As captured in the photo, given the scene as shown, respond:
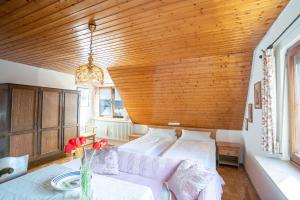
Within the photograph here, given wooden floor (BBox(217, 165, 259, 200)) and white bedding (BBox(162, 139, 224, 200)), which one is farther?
wooden floor (BBox(217, 165, 259, 200))

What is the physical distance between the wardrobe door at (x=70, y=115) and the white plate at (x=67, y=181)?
276cm

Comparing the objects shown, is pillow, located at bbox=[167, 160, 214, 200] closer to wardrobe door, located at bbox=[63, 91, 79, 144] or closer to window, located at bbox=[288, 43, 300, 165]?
window, located at bbox=[288, 43, 300, 165]

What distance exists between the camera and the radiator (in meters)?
4.88

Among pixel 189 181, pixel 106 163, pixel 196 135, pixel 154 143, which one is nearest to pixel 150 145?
pixel 154 143

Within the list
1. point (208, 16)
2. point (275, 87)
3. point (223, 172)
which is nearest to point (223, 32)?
point (208, 16)

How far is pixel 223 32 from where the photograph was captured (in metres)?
1.95

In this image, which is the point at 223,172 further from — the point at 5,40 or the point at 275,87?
the point at 5,40

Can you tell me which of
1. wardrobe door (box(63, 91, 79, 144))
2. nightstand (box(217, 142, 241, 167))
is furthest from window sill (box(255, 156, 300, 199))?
wardrobe door (box(63, 91, 79, 144))

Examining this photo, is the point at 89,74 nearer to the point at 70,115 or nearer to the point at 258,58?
the point at 258,58

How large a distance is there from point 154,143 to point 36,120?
2.46 metres

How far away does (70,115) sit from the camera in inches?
157

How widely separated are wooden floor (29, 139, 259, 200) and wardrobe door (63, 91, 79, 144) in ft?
11.4

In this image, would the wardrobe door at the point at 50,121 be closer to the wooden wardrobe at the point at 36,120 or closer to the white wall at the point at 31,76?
the wooden wardrobe at the point at 36,120

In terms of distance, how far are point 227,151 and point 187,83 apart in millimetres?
1677
